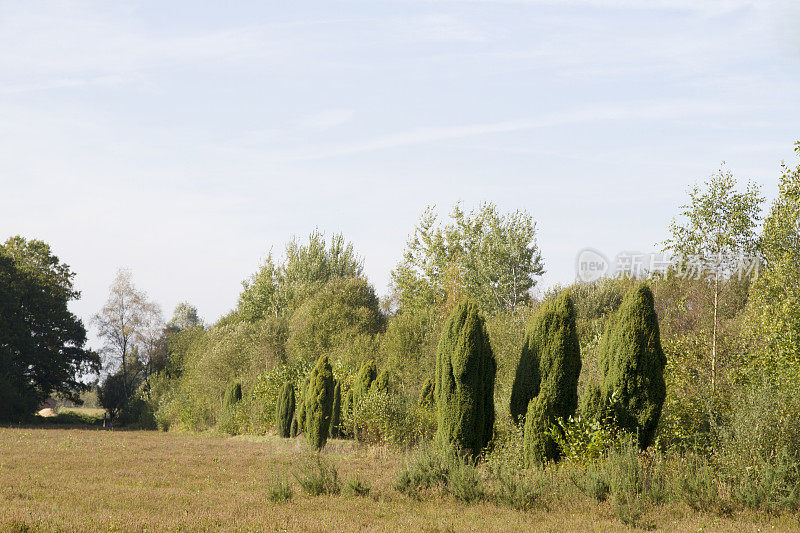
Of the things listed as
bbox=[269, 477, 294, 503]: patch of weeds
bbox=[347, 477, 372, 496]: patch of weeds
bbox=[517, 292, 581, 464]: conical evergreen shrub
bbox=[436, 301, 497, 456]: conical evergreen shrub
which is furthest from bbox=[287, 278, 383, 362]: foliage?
bbox=[269, 477, 294, 503]: patch of weeds

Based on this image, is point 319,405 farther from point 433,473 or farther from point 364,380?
point 433,473

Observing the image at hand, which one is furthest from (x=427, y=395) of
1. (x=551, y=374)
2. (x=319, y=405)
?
(x=551, y=374)

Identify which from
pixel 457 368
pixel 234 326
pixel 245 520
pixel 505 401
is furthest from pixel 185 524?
pixel 234 326

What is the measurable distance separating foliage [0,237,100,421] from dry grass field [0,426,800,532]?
24.6m

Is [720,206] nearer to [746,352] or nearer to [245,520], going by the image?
[746,352]

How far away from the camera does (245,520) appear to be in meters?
9.41

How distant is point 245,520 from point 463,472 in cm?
368

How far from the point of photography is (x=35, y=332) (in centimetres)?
4044

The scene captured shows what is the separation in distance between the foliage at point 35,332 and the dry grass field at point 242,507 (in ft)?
80.6

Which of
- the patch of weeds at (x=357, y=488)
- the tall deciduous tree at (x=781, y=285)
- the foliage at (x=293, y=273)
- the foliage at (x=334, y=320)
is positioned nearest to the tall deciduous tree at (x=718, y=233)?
the tall deciduous tree at (x=781, y=285)

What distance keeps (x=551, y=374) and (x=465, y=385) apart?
190 cm

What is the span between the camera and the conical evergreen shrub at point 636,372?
41.1 ft

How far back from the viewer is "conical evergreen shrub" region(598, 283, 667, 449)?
1254cm

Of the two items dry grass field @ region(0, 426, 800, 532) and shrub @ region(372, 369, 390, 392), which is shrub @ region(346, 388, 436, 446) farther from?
shrub @ region(372, 369, 390, 392)
